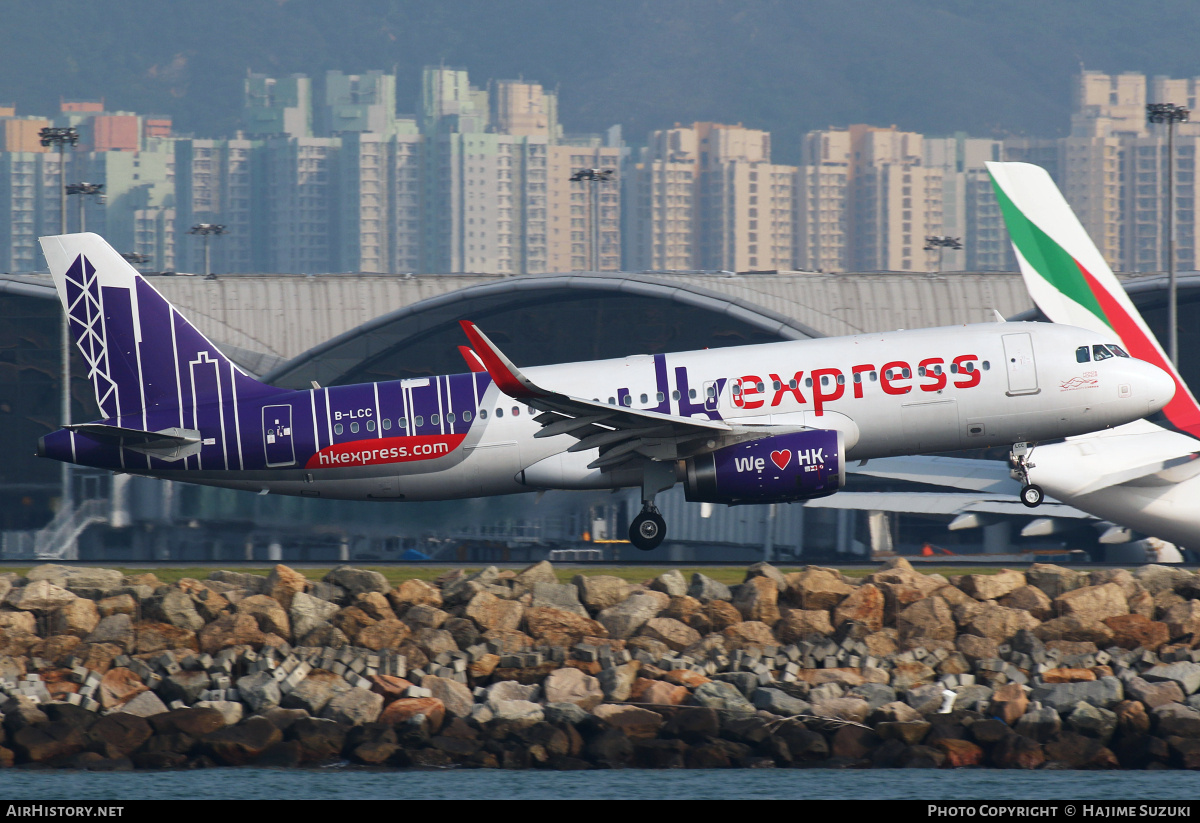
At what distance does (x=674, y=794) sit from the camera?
1175 inches

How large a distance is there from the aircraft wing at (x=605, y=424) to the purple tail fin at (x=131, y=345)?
26.9 ft

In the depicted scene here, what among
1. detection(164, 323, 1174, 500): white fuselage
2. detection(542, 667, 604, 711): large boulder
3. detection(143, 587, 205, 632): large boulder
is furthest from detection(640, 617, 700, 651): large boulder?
detection(143, 587, 205, 632): large boulder

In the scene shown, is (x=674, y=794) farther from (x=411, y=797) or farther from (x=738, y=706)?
(x=411, y=797)

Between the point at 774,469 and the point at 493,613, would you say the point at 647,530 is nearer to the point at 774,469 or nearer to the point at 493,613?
the point at 774,469

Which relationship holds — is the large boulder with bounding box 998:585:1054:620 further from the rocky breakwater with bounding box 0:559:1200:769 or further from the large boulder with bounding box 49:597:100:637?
the large boulder with bounding box 49:597:100:637

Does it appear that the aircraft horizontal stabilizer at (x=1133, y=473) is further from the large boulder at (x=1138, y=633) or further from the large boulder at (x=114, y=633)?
the large boulder at (x=114, y=633)

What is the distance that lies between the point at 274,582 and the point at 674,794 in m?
13.4

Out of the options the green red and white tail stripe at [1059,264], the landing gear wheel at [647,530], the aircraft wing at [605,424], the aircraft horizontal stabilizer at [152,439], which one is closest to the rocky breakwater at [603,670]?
the landing gear wheel at [647,530]

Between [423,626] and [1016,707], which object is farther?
[423,626]

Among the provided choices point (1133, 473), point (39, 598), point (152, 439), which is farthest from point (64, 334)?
point (1133, 473)

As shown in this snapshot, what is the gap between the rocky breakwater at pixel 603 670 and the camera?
32.0m

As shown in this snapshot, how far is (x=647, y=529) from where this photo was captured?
37.0 metres
